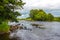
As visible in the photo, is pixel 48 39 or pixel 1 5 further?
pixel 1 5

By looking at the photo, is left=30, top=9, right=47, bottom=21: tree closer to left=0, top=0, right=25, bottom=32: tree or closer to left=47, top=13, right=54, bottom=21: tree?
left=47, top=13, right=54, bottom=21: tree

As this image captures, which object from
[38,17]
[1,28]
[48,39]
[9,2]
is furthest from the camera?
[38,17]

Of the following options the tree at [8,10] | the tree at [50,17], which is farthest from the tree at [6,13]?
the tree at [50,17]

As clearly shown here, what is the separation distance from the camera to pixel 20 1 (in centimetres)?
5244

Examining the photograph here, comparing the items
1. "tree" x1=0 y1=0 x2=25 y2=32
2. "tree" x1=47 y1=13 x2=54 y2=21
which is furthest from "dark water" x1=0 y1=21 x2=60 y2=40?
"tree" x1=47 y1=13 x2=54 y2=21

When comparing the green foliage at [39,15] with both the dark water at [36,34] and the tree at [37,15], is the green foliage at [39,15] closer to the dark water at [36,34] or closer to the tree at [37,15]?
→ the tree at [37,15]

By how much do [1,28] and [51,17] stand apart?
13545cm

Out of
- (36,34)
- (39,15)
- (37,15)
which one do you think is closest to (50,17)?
(39,15)

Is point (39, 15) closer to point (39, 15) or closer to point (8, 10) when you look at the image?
point (39, 15)

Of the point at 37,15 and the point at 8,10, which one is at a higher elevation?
the point at 8,10

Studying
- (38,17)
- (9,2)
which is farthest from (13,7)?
(38,17)

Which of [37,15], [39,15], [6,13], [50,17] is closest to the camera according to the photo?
[6,13]

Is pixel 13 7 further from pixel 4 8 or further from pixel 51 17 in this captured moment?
pixel 51 17

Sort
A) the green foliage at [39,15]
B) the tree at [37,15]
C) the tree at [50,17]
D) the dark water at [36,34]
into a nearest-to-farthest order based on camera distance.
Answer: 1. the dark water at [36,34]
2. the tree at [37,15]
3. the green foliage at [39,15]
4. the tree at [50,17]
